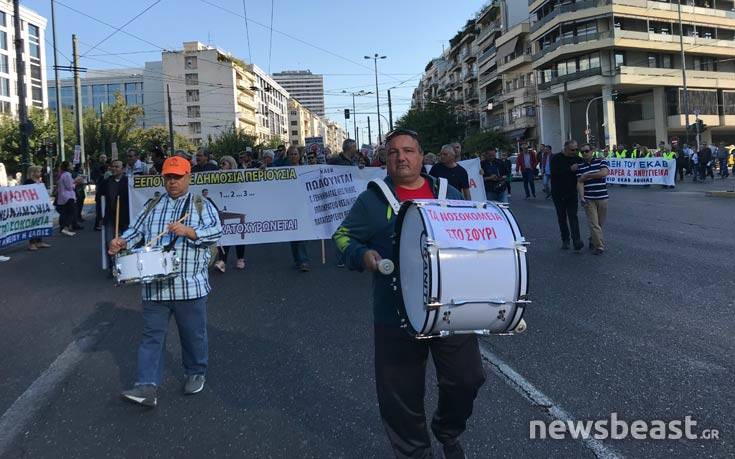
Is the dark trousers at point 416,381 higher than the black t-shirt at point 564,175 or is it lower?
lower

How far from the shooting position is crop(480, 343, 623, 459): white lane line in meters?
3.19

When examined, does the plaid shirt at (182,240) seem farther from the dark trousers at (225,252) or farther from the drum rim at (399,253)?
the dark trousers at (225,252)

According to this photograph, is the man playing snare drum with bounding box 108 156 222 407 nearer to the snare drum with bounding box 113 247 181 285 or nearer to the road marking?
the snare drum with bounding box 113 247 181 285

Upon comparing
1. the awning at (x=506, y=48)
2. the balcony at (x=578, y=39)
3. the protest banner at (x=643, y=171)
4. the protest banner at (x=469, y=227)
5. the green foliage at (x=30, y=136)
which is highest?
the awning at (x=506, y=48)

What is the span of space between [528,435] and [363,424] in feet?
3.13

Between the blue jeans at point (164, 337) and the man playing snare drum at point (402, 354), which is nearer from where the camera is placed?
the man playing snare drum at point (402, 354)

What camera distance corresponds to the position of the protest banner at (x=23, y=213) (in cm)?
1281

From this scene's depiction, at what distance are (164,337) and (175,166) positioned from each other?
1189 mm

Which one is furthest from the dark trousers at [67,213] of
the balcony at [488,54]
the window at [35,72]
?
the window at [35,72]

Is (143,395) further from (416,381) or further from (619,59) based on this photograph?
(619,59)

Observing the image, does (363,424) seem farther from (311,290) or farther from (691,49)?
(691,49)

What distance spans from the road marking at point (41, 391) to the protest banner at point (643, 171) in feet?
70.7

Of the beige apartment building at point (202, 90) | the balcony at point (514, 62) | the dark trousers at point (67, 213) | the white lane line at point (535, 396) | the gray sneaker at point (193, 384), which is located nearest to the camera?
the white lane line at point (535, 396)

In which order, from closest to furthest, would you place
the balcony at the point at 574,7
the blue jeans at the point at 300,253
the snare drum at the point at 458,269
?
the snare drum at the point at 458,269 < the blue jeans at the point at 300,253 < the balcony at the point at 574,7
